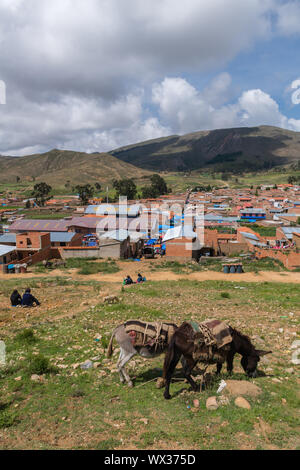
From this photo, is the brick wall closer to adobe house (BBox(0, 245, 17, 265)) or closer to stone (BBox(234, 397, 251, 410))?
stone (BBox(234, 397, 251, 410))

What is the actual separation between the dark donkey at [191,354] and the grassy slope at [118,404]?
0.91ft

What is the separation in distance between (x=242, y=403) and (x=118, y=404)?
2.52 metres

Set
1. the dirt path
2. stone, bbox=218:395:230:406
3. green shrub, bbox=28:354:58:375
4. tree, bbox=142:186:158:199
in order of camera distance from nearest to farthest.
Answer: stone, bbox=218:395:230:406
green shrub, bbox=28:354:58:375
the dirt path
tree, bbox=142:186:158:199

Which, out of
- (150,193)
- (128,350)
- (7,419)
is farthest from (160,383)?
(150,193)

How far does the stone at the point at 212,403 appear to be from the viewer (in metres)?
5.37

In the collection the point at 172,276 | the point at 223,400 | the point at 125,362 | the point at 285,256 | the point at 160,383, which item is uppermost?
the point at 125,362

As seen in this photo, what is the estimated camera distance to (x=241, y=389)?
5832 mm

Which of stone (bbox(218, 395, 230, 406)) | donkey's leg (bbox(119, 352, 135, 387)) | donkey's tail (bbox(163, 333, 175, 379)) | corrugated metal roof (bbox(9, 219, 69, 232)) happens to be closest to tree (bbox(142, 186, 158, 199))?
corrugated metal roof (bbox(9, 219, 69, 232))

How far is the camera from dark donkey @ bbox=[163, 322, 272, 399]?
6047 mm

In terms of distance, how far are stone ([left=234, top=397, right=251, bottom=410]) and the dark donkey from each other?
0.94 m

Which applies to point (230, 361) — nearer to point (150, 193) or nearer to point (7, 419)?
point (7, 419)

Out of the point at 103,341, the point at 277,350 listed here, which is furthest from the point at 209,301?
the point at 103,341

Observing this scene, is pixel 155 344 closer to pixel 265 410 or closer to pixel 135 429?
pixel 135 429
